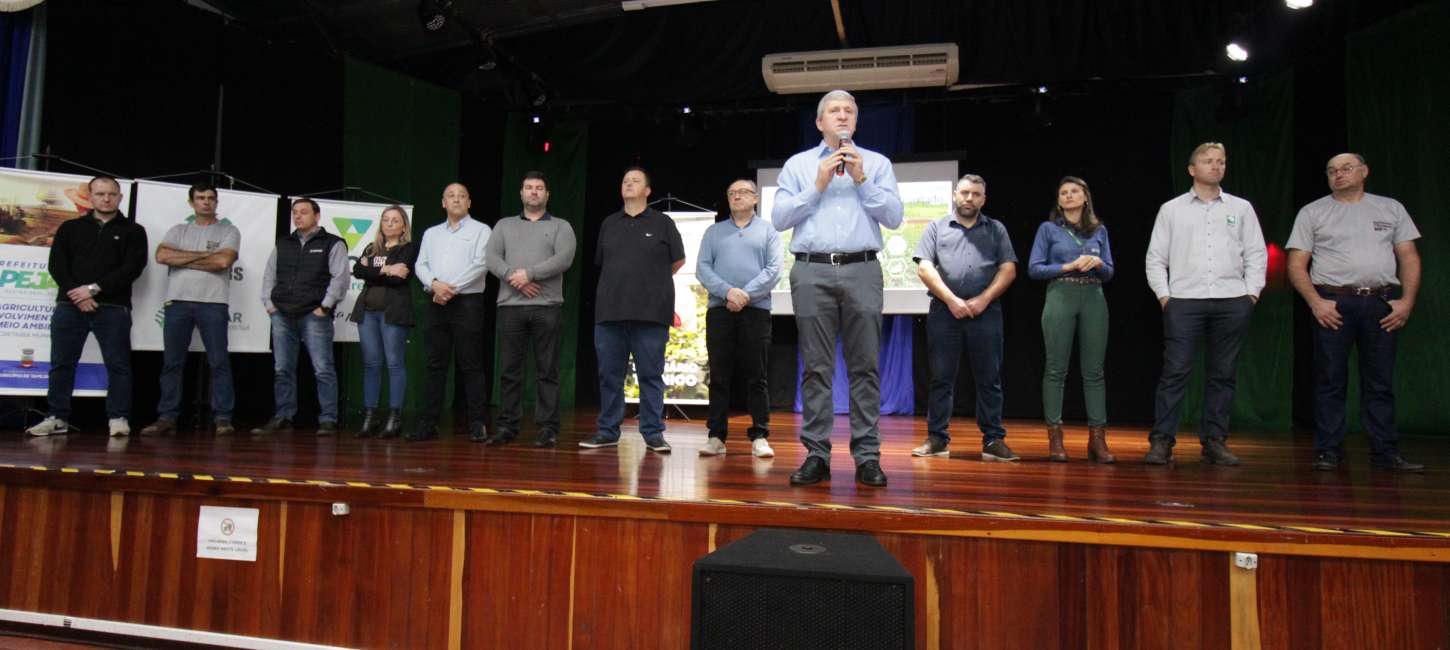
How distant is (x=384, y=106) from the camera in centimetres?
746

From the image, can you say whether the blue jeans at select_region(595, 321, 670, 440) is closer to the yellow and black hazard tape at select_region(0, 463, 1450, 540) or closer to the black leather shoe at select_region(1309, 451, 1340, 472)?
the yellow and black hazard tape at select_region(0, 463, 1450, 540)

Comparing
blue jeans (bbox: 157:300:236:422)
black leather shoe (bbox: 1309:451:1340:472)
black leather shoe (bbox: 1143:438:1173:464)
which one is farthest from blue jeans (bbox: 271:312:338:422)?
black leather shoe (bbox: 1309:451:1340:472)

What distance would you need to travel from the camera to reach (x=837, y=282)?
9.09ft

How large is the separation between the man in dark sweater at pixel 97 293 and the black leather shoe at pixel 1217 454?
5.57m

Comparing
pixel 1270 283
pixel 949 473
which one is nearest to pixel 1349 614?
pixel 949 473

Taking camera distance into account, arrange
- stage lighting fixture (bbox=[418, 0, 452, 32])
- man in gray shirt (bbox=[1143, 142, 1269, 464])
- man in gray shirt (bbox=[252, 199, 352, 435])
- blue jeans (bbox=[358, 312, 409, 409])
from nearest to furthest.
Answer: man in gray shirt (bbox=[1143, 142, 1269, 464])
blue jeans (bbox=[358, 312, 409, 409])
man in gray shirt (bbox=[252, 199, 352, 435])
stage lighting fixture (bbox=[418, 0, 452, 32])

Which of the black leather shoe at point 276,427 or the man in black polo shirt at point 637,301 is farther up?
the man in black polo shirt at point 637,301

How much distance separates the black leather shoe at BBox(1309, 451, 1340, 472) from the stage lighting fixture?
246 inches

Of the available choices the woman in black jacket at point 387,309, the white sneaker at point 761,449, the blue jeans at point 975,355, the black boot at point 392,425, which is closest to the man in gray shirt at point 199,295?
the woman in black jacket at point 387,309

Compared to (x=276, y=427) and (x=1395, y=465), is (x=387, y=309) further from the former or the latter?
(x=1395, y=465)

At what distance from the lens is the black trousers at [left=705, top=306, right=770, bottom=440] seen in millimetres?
3898

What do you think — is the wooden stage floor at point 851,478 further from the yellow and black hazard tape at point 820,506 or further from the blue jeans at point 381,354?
the blue jeans at point 381,354

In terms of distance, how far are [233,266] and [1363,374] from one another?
6418 millimetres

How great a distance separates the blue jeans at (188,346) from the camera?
15.6ft
